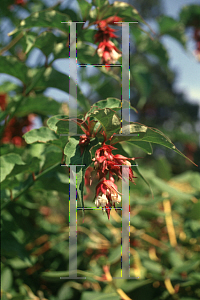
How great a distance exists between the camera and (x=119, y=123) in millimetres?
350

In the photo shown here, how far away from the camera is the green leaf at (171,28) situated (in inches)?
46.2

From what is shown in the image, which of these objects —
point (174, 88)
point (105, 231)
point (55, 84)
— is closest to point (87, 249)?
point (105, 231)

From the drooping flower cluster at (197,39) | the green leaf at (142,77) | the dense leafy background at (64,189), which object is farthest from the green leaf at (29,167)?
the drooping flower cluster at (197,39)

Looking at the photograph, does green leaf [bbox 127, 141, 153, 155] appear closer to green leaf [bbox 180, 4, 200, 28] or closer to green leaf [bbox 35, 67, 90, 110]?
green leaf [bbox 35, 67, 90, 110]

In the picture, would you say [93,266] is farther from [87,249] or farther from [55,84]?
[55,84]

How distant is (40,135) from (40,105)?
296mm

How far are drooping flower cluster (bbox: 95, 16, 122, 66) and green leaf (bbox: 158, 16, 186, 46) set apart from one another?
0.71m

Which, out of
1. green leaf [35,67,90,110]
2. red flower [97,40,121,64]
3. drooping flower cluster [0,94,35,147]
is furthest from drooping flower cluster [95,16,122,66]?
drooping flower cluster [0,94,35,147]

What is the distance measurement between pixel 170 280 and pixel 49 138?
0.53m

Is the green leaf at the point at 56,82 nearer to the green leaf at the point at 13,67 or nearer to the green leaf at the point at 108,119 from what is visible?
the green leaf at the point at 13,67

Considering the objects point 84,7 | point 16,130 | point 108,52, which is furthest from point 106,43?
point 16,130

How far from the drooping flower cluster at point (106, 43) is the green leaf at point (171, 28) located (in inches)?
27.9

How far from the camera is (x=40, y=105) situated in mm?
705

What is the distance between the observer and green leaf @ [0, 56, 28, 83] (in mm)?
628
